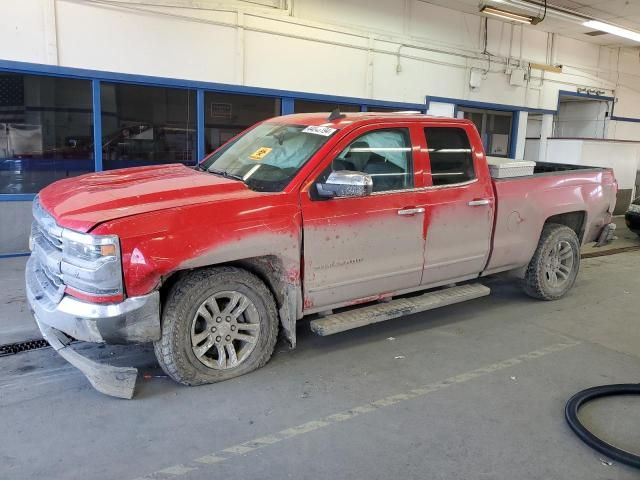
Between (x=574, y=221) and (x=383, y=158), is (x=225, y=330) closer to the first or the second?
(x=383, y=158)

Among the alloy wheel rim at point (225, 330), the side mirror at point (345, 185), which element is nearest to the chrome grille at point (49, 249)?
the alloy wheel rim at point (225, 330)

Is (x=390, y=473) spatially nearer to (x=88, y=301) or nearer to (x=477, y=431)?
(x=477, y=431)

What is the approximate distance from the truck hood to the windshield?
0.68 feet

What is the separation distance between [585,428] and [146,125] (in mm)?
7147

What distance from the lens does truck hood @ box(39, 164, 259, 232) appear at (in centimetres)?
337

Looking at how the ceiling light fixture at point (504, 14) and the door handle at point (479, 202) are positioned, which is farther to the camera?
the ceiling light fixture at point (504, 14)

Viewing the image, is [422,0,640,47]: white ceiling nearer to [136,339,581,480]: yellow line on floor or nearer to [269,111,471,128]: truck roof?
[269,111,471,128]: truck roof

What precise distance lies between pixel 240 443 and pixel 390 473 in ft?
2.99

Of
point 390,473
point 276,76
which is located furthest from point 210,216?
point 276,76

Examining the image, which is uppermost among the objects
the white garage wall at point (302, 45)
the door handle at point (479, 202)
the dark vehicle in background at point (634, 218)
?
the white garage wall at point (302, 45)

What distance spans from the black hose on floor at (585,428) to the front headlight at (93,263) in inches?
120

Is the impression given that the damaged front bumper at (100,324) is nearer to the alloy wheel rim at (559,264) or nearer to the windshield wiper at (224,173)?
the windshield wiper at (224,173)

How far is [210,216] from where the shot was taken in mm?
3559

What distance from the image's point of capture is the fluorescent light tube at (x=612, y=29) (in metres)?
11.3
